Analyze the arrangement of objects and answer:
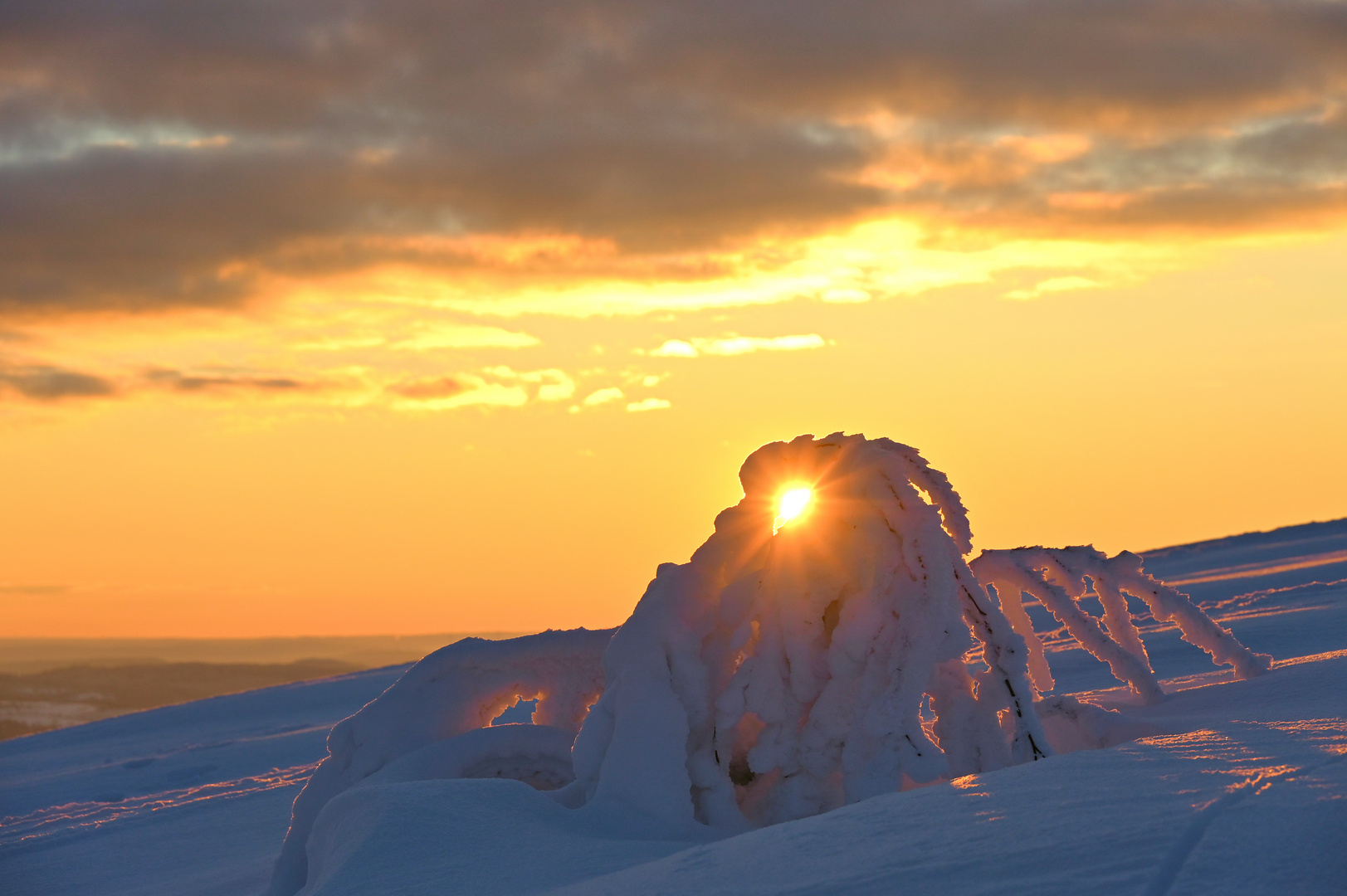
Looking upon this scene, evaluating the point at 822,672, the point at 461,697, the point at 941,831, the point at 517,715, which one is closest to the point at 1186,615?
the point at 822,672

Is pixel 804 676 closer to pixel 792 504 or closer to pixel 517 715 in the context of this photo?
pixel 792 504

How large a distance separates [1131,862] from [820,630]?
3793mm

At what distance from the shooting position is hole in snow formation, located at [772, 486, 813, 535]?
26.3 ft

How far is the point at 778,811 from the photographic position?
7.43 meters

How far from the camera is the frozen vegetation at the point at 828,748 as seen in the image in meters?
4.43

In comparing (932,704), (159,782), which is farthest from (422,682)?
(159,782)

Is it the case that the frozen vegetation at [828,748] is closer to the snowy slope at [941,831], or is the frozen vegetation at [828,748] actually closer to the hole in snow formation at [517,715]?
the snowy slope at [941,831]

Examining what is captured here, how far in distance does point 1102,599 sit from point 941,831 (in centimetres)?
464

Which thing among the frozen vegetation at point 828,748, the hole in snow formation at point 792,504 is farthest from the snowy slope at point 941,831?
the hole in snow formation at point 792,504

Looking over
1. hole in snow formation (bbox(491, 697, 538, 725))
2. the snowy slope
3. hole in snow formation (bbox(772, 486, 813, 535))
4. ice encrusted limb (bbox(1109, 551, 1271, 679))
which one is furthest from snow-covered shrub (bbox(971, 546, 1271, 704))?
hole in snow formation (bbox(491, 697, 538, 725))

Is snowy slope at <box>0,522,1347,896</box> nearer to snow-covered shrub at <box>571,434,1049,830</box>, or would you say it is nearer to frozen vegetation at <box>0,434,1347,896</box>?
frozen vegetation at <box>0,434,1347,896</box>

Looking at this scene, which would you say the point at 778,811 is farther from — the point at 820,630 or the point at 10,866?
the point at 10,866

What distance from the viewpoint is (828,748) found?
7.41m

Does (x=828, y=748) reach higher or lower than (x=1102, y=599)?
lower
